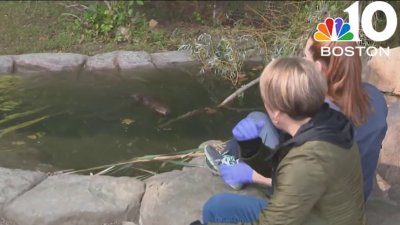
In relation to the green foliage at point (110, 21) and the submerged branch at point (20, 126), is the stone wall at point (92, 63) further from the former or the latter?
the submerged branch at point (20, 126)

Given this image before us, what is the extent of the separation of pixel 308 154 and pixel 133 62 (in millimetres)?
4297

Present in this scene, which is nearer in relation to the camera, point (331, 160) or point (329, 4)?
point (331, 160)

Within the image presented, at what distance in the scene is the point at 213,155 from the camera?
2.70m

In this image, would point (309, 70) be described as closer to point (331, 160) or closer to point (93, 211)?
point (331, 160)

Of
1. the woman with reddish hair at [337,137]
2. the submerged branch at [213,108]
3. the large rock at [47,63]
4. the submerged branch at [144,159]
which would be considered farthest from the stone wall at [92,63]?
the woman with reddish hair at [337,137]

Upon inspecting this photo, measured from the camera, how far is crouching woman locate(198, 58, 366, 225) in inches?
65.0

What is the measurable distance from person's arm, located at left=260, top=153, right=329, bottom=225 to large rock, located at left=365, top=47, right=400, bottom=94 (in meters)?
2.19

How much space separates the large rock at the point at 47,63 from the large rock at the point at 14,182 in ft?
8.84

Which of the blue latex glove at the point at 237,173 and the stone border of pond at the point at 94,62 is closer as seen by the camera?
the blue latex glove at the point at 237,173

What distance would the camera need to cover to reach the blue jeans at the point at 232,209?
2020mm

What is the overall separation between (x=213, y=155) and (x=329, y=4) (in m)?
3.14

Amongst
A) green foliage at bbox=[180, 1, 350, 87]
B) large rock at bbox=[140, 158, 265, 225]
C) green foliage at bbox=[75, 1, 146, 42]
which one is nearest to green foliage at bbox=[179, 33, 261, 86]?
green foliage at bbox=[180, 1, 350, 87]

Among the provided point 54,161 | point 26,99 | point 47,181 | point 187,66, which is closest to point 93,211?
point 47,181

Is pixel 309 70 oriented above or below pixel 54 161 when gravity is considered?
above
